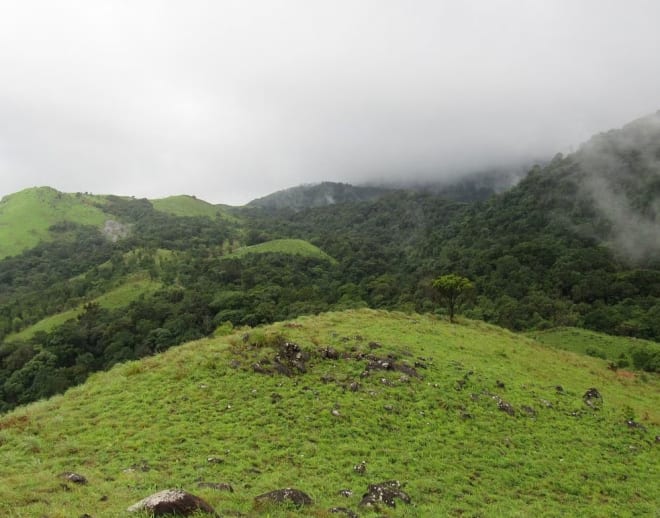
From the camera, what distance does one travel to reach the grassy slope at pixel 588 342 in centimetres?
6372

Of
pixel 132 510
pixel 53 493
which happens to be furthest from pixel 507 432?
pixel 53 493

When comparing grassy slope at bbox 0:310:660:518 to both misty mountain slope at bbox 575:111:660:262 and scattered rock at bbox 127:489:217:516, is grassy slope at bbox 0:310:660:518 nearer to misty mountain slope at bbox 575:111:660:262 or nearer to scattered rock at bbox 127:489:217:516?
scattered rock at bbox 127:489:217:516

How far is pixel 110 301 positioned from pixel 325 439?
404ft

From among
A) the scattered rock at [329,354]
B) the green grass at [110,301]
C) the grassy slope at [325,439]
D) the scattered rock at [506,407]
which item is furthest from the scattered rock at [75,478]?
the green grass at [110,301]

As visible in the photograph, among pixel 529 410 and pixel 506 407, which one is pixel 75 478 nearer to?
pixel 506 407

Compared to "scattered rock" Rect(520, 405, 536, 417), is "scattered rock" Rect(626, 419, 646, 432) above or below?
below

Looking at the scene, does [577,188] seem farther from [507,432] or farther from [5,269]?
[5,269]

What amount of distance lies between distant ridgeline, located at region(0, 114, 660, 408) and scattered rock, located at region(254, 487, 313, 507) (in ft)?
175

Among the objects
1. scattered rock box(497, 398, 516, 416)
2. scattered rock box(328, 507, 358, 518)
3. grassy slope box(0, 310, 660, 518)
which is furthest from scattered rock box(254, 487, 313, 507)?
scattered rock box(497, 398, 516, 416)

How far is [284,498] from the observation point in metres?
10.5

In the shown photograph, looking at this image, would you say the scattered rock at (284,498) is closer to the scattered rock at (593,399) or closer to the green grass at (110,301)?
the scattered rock at (593,399)

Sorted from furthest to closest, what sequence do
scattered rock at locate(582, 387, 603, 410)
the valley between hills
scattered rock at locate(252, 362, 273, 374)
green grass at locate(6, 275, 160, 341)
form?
green grass at locate(6, 275, 160, 341) → scattered rock at locate(582, 387, 603, 410) → scattered rock at locate(252, 362, 273, 374) → the valley between hills

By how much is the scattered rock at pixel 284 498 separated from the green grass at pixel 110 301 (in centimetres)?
11396

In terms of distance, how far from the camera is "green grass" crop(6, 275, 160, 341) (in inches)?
4358
